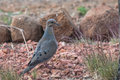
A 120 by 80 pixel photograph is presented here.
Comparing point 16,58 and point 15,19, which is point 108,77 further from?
point 15,19

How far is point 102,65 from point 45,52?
108 centimetres

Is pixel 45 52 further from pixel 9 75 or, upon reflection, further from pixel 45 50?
pixel 9 75

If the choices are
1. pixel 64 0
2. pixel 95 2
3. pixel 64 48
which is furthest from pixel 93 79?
pixel 64 0

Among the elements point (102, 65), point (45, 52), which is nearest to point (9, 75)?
point (45, 52)

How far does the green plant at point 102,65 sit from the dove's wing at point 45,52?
66 centimetres

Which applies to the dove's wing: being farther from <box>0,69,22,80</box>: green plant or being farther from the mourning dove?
<box>0,69,22,80</box>: green plant

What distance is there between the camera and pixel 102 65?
436 cm

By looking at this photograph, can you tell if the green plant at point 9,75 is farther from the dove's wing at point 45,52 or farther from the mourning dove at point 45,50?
the dove's wing at point 45,52

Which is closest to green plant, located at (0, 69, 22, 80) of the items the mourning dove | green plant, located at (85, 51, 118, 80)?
the mourning dove

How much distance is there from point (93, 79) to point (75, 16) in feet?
19.5

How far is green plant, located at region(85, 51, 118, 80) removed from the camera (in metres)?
4.16

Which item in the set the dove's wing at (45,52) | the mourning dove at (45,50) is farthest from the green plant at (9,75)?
the dove's wing at (45,52)

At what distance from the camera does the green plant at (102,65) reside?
416cm

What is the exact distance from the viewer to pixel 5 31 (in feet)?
23.0
